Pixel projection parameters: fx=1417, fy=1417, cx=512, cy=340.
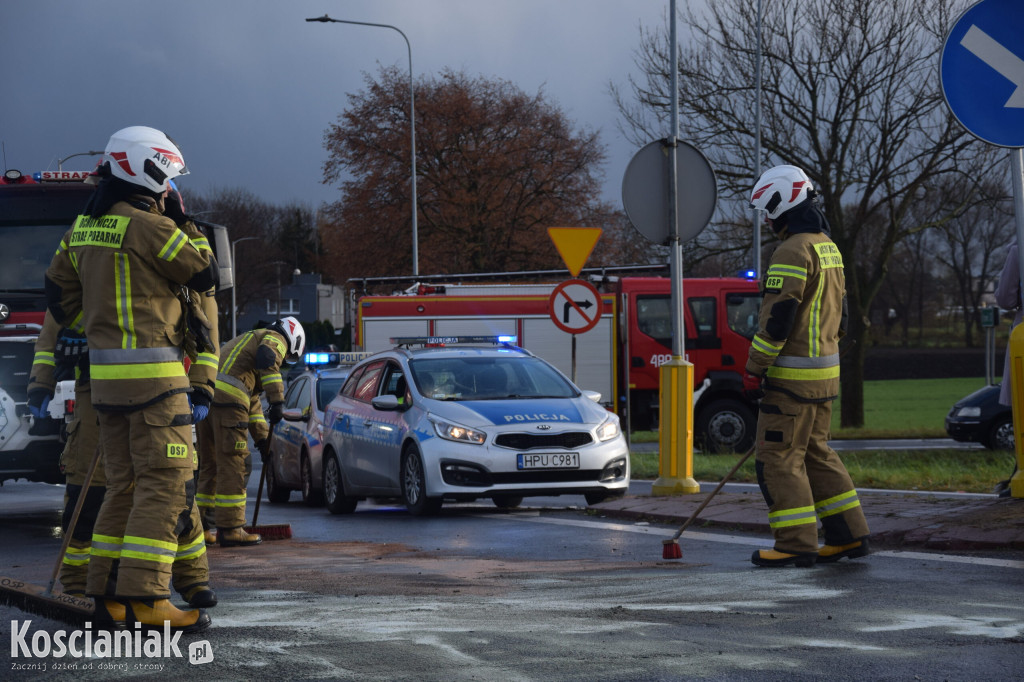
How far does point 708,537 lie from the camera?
363 inches

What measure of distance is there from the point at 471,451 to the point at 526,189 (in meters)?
35.5

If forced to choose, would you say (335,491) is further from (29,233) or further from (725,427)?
(725,427)

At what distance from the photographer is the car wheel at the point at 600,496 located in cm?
1192

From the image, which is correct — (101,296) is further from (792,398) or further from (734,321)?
(734,321)

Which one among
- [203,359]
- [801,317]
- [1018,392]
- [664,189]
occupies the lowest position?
[1018,392]

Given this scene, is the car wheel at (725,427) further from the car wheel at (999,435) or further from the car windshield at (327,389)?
the car windshield at (327,389)

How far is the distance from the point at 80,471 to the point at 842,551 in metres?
4.04

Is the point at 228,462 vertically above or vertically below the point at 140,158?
below

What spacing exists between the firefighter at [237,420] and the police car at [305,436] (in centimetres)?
326

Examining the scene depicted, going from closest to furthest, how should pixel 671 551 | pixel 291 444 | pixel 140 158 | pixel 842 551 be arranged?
pixel 140 158 → pixel 842 551 → pixel 671 551 → pixel 291 444

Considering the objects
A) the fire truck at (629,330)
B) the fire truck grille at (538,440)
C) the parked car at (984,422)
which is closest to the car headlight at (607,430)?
the fire truck grille at (538,440)

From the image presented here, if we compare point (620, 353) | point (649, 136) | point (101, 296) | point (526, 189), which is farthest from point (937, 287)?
point (101, 296)

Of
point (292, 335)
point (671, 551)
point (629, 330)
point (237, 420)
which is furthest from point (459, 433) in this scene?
point (629, 330)

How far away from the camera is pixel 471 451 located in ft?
37.6
